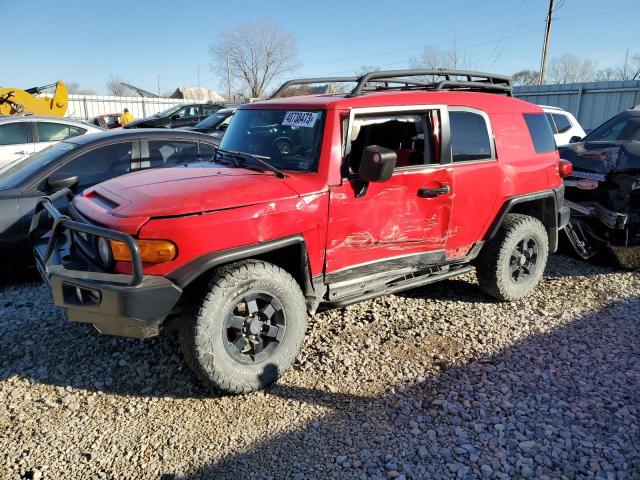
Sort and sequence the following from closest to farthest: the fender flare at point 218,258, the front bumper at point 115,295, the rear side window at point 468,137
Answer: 1. the front bumper at point 115,295
2. the fender flare at point 218,258
3. the rear side window at point 468,137

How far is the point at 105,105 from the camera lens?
28656 mm

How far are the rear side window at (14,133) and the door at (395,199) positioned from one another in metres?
7.57

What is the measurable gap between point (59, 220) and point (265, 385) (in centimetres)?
175

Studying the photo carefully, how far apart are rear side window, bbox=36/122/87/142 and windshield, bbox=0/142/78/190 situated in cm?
387

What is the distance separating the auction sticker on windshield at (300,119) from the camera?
3.61 m

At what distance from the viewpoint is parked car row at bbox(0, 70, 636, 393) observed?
2.92 metres

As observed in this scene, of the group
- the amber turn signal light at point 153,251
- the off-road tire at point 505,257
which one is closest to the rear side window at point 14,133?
the amber turn signal light at point 153,251

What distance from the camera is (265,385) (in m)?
3.29

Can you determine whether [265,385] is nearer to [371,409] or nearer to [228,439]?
[228,439]

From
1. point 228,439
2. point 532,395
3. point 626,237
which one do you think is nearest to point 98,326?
point 228,439

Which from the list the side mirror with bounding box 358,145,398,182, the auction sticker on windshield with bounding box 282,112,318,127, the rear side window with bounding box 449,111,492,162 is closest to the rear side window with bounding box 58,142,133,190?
the auction sticker on windshield with bounding box 282,112,318,127

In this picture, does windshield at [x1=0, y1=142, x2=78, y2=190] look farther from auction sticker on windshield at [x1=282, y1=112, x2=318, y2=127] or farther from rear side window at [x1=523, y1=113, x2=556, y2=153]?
rear side window at [x1=523, y1=113, x2=556, y2=153]

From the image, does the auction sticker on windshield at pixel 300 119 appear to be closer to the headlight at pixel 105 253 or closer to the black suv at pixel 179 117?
the headlight at pixel 105 253

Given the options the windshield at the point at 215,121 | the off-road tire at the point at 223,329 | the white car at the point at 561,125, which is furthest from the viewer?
the windshield at the point at 215,121
